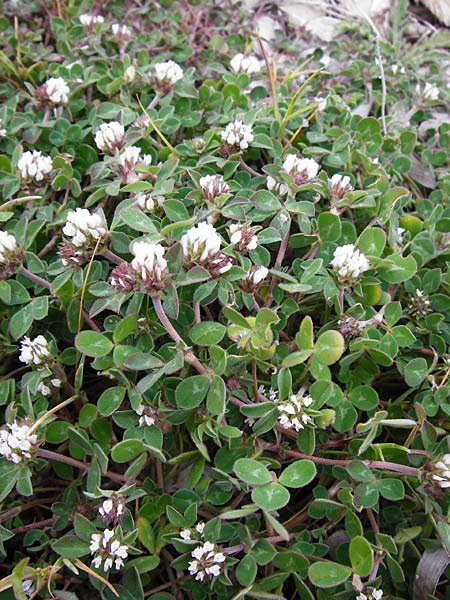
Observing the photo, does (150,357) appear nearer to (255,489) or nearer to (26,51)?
(255,489)

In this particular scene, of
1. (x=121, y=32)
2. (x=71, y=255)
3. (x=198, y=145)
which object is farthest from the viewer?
(x=121, y=32)

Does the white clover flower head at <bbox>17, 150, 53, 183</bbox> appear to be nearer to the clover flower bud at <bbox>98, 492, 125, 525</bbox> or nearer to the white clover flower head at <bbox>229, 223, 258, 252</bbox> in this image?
the white clover flower head at <bbox>229, 223, 258, 252</bbox>

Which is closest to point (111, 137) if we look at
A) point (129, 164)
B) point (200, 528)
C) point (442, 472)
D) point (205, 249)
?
point (129, 164)

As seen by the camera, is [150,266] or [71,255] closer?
[150,266]

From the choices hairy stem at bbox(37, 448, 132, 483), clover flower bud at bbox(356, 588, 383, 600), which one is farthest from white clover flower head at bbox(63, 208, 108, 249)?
clover flower bud at bbox(356, 588, 383, 600)

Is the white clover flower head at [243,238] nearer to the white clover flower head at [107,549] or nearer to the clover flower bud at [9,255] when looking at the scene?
the clover flower bud at [9,255]

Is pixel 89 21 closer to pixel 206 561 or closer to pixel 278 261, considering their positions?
pixel 278 261

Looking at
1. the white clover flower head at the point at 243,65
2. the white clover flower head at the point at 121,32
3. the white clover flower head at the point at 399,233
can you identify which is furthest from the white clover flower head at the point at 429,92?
the white clover flower head at the point at 121,32
